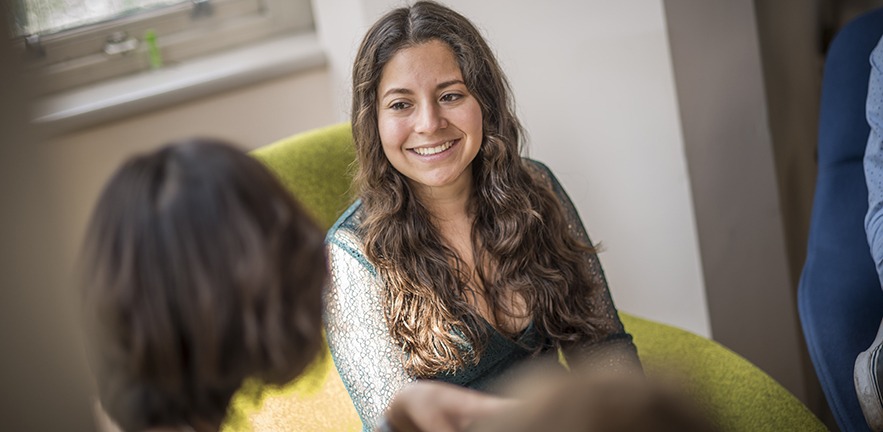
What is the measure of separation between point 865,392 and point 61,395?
1274mm

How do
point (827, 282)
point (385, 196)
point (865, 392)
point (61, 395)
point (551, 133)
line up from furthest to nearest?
point (551, 133), point (827, 282), point (385, 196), point (865, 392), point (61, 395)

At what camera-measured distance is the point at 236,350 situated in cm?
80

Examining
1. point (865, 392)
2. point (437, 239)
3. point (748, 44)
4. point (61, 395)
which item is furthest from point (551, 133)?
point (61, 395)

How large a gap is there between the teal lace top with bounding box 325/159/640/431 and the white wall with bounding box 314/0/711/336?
22.9 inches

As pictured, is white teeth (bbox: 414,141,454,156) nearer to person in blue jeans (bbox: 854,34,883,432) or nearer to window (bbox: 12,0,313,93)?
person in blue jeans (bbox: 854,34,883,432)

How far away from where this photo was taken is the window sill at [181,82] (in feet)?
7.25

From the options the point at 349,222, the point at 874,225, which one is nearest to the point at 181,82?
the point at 349,222

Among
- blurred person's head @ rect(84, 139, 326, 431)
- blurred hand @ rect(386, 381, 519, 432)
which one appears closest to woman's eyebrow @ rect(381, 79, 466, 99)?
blurred hand @ rect(386, 381, 519, 432)

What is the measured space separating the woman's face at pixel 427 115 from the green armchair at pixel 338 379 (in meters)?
0.19

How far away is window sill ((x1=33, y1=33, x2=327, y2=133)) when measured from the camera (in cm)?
221

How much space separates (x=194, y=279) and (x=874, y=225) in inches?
52.0

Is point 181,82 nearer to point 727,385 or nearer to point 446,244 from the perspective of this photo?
point 446,244

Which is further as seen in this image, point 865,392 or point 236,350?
point 865,392

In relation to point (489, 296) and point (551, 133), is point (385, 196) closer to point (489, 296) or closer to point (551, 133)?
point (489, 296)
